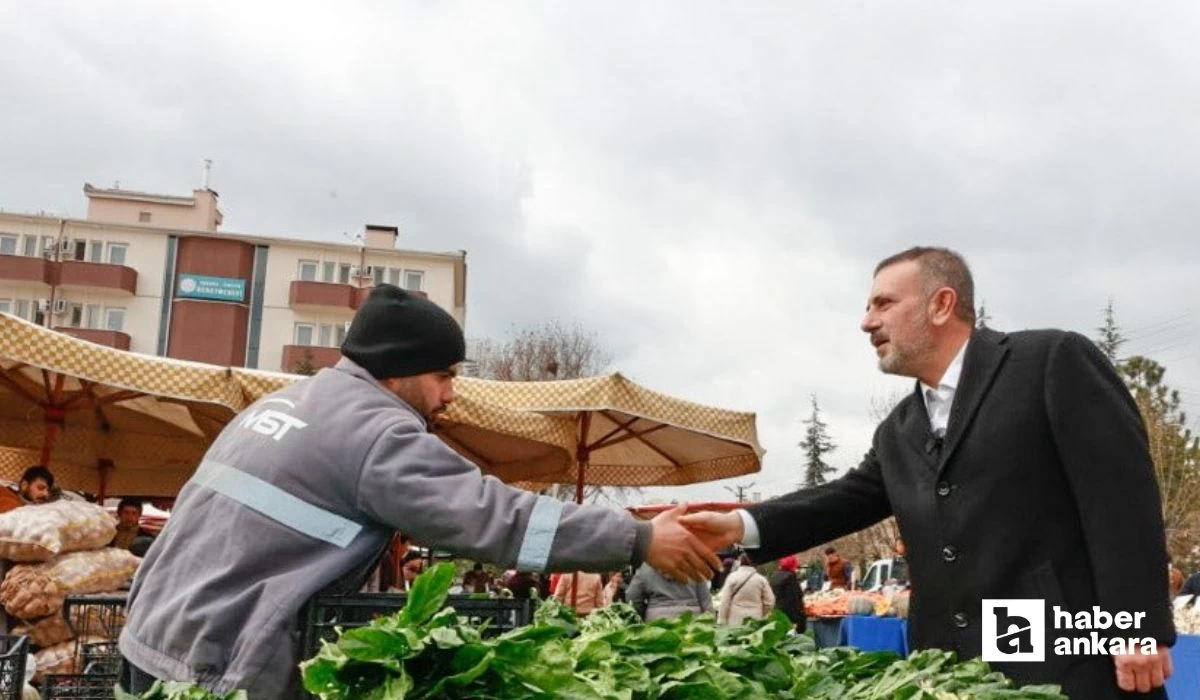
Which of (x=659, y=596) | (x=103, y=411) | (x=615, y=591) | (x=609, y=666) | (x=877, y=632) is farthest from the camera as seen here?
(x=615, y=591)

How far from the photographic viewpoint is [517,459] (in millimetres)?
10875

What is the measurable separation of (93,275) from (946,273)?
57.3 metres

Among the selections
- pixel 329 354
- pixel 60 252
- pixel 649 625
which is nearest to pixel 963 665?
pixel 649 625

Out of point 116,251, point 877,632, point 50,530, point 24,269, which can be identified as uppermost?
point 116,251

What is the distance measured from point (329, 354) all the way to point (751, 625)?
182ft

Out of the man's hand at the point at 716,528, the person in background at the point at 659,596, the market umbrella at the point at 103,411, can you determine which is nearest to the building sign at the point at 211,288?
the market umbrella at the point at 103,411

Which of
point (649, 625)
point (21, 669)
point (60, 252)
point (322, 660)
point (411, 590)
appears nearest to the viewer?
point (322, 660)

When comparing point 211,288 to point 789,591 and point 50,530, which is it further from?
point 50,530

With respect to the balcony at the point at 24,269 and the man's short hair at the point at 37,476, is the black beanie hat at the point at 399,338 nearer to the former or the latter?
the man's short hair at the point at 37,476

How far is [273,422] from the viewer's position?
A: 8.23ft

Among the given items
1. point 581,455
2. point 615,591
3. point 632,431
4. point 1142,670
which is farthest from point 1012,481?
point 615,591

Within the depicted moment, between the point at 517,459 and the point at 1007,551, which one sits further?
the point at 517,459

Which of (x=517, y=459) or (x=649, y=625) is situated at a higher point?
(x=517, y=459)

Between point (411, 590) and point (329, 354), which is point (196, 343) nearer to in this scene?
point (329, 354)
